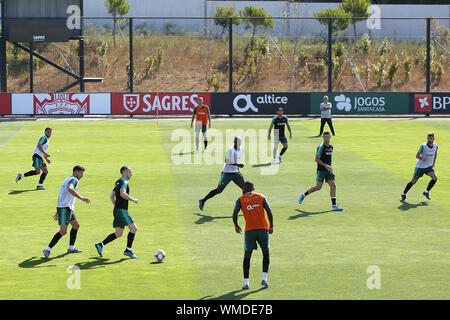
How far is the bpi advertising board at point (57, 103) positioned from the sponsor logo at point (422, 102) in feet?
66.8

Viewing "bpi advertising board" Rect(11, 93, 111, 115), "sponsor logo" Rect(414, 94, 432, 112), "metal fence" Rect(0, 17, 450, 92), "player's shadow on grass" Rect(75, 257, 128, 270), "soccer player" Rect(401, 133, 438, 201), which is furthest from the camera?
"metal fence" Rect(0, 17, 450, 92)

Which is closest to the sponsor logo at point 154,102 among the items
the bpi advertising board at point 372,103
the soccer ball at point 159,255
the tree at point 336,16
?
the bpi advertising board at point 372,103

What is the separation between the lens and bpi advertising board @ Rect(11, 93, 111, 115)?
47375 millimetres

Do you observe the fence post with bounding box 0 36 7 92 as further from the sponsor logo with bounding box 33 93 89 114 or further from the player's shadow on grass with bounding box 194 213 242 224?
the player's shadow on grass with bounding box 194 213 242 224

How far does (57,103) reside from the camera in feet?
156

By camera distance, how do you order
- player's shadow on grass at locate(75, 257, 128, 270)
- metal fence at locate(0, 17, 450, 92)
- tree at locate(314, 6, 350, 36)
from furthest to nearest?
tree at locate(314, 6, 350, 36), metal fence at locate(0, 17, 450, 92), player's shadow on grass at locate(75, 257, 128, 270)

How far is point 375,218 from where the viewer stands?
1977 centimetres

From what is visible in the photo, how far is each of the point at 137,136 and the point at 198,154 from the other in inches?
298

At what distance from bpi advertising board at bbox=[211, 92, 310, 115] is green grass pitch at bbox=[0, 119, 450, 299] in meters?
15.3

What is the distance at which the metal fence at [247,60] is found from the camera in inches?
2569

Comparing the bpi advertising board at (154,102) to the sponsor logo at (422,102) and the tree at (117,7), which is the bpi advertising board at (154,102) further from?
the tree at (117,7)

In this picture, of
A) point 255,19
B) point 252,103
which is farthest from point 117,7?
point 252,103

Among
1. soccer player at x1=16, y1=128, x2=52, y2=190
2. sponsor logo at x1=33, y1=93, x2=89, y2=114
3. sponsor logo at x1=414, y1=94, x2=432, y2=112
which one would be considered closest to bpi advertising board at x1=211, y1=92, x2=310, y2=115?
sponsor logo at x1=414, y1=94, x2=432, y2=112

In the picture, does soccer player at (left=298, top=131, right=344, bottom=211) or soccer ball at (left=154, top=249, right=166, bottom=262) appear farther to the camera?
soccer player at (left=298, top=131, right=344, bottom=211)
